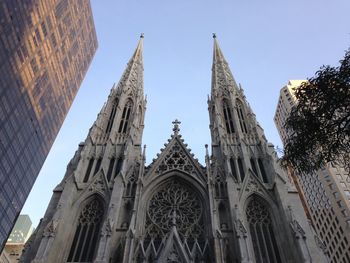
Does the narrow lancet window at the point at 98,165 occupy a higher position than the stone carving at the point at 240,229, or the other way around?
the narrow lancet window at the point at 98,165

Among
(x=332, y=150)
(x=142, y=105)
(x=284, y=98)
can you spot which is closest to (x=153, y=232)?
(x=332, y=150)

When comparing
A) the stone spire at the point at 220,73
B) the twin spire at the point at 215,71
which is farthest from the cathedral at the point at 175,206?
the twin spire at the point at 215,71

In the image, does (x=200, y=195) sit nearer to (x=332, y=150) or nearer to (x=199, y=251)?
(x=199, y=251)

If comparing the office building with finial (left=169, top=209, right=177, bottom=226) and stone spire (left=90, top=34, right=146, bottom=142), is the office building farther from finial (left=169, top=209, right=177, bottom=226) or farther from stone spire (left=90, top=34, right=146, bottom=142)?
finial (left=169, top=209, right=177, bottom=226)

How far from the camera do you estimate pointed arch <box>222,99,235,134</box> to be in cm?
3253

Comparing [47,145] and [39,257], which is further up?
[47,145]

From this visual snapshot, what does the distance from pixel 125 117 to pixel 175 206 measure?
13.9 m

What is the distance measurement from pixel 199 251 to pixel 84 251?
8659 mm

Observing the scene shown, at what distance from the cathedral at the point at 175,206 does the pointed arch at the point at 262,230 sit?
→ 0.25ft

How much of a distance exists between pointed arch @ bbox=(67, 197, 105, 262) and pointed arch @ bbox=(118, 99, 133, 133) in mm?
9842

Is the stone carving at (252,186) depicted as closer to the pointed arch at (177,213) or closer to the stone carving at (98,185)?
the pointed arch at (177,213)

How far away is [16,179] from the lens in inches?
1356

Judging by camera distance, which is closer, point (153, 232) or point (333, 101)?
point (333, 101)

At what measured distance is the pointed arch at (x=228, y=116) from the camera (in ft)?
107
